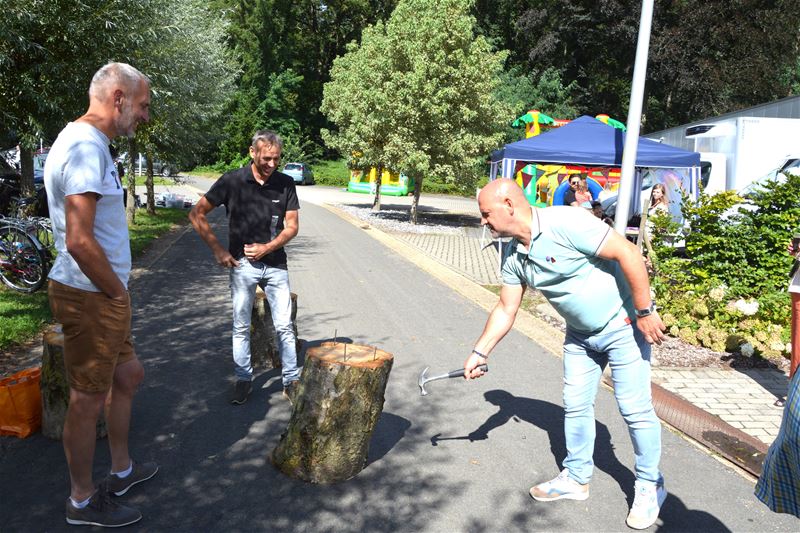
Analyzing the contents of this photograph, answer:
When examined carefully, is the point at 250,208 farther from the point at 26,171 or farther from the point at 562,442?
the point at 26,171

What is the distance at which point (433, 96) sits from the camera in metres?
18.8

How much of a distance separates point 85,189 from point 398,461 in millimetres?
2328

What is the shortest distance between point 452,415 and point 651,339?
198 centimetres

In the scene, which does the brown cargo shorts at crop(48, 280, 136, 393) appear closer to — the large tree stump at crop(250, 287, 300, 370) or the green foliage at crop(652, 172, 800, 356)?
the large tree stump at crop(250, 287, 300, 370)

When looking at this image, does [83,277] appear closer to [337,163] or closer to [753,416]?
[753,416]

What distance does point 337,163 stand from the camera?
5312 cm

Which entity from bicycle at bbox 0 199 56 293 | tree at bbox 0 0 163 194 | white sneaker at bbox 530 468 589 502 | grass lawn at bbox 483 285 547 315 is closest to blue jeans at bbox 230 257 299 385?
white sneaker at bbox 530 468 589 502

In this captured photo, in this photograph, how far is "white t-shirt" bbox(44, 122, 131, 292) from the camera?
276 centimetres

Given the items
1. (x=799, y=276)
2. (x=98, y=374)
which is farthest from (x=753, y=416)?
(x=98, y=374)

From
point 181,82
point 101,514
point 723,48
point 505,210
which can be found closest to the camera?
point 101,514

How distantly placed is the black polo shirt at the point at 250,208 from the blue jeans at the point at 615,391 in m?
2.20

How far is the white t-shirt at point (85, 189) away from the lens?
2.76m

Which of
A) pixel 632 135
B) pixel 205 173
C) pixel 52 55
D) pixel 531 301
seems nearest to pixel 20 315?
pixel 52 55

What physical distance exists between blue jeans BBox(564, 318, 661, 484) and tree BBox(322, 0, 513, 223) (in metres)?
16.0
